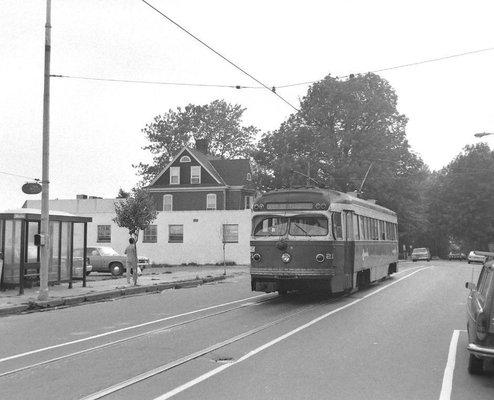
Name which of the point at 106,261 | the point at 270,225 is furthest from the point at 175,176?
the point at 270,225

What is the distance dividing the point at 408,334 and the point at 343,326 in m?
1.36

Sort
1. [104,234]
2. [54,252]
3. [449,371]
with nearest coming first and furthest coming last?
[449,371] < [54,252] < [104,234]

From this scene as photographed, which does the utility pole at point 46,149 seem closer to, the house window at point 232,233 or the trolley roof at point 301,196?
the trolley roof at point 301,196

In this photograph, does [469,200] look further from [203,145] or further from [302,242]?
[302,242]

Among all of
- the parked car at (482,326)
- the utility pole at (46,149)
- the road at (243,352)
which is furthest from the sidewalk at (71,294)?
the parked car at (482,326)

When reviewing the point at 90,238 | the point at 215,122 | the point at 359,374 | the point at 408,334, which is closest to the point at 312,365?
the point at 359,374

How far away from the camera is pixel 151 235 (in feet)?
148

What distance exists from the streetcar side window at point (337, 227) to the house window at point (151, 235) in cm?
2942

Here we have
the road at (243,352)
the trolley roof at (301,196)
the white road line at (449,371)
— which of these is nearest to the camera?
the white road line at (449,371)

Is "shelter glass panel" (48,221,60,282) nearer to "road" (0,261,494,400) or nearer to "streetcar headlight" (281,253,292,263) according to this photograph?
"road" (0,261,494,400)

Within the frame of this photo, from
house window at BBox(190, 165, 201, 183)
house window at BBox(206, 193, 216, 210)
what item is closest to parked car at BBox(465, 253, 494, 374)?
house window at BBox(206, 193, 216, 210)

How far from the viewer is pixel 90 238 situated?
45688 millimetres

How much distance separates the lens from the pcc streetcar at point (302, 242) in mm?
15961

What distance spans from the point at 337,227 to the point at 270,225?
184 cm
